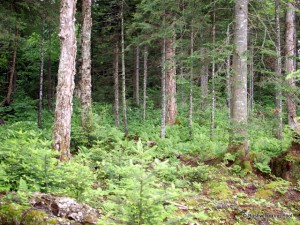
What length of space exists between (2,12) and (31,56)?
1229cm

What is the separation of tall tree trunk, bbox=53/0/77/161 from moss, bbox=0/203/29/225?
12.5 feet

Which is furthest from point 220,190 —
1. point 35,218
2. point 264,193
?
point 35,218

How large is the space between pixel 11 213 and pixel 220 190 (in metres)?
5.13

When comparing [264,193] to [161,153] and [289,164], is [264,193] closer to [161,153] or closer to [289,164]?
[289,164]

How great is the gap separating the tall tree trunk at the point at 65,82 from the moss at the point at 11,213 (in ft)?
12.5

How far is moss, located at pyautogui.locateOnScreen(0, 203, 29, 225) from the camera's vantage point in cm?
320

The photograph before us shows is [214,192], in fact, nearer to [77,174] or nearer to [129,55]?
[77,174]

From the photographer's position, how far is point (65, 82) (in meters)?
7.33

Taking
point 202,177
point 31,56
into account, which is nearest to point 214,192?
point 202,177

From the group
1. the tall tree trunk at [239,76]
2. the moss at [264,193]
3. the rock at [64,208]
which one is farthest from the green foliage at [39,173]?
the tall tree trunk at [239,76]

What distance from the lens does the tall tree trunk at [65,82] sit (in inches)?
284

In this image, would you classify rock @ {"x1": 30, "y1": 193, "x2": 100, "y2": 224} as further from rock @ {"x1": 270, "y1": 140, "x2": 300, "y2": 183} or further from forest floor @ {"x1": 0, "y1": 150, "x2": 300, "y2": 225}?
rock @ {"x1": 270, "y1": 140, "x2": 300, "y2": 183}

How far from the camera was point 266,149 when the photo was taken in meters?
9.35

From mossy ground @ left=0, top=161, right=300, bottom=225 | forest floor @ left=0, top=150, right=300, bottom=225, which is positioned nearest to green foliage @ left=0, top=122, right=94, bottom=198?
forest floor @ left=0, top=150, right=300, bottom=225
